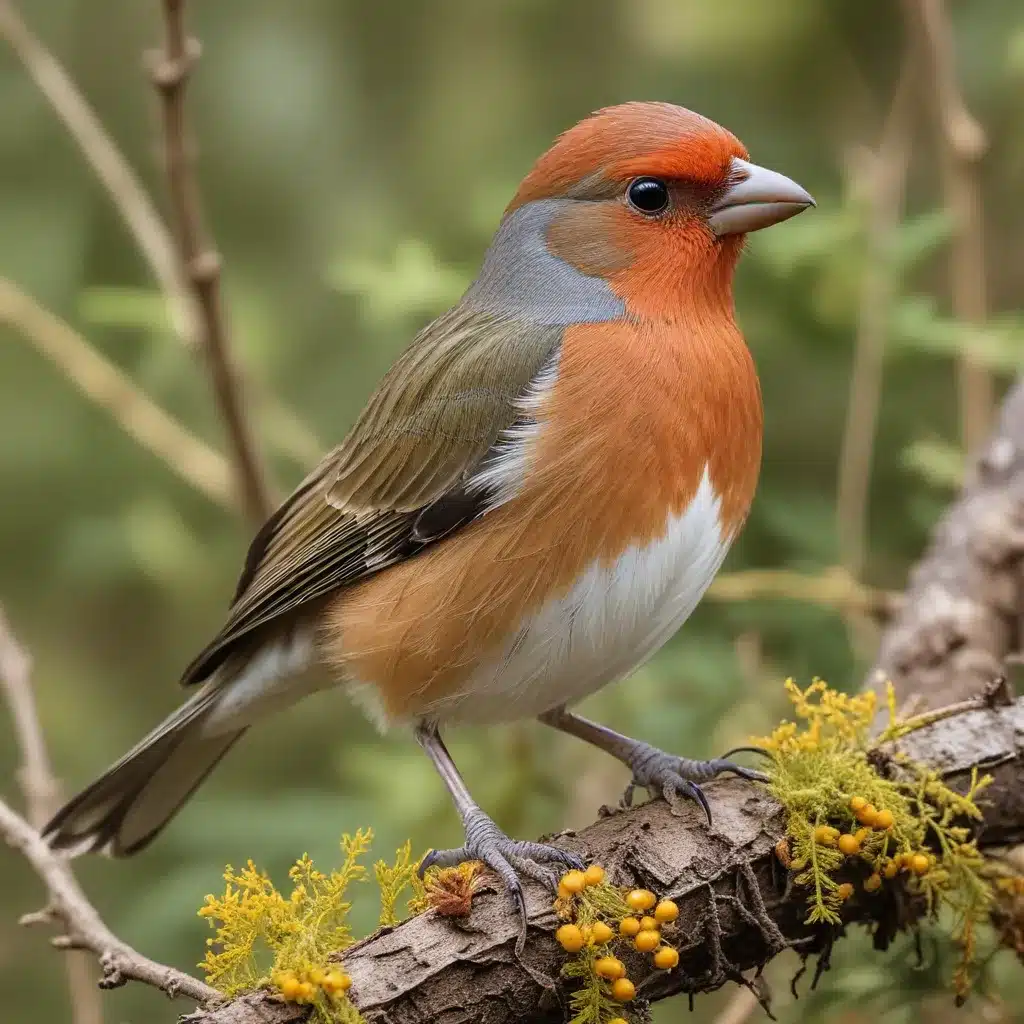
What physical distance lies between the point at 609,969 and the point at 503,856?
381mm

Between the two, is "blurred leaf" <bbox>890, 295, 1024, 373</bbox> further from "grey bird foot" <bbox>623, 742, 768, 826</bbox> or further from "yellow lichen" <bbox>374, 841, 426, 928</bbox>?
"yellow lichen" <bbox>374, 841, 426, 928</bbox>

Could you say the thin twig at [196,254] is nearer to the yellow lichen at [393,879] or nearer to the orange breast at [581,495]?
the orange breast at [581,495]

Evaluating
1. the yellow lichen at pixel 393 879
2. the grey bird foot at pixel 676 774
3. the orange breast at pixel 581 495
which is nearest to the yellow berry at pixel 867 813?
the grey bird foot at pixel 676 774

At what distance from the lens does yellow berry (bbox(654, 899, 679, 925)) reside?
2773 mm

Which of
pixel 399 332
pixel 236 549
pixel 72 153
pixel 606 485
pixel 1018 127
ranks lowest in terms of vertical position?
pixel 236 549

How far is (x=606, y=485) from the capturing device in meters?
3.19

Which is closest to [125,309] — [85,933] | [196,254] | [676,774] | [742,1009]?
[196,254]

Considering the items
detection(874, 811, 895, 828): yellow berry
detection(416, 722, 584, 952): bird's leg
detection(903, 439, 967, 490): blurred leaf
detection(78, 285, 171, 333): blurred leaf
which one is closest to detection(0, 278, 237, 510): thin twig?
detection(78, 285, 171, 333): blurred leaf

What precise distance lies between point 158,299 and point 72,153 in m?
1.98

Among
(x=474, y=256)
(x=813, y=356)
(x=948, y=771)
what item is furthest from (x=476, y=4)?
(x=948, y=771)

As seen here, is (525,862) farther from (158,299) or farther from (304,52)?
(304,52)

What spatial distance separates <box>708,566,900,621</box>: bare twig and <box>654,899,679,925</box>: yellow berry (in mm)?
1616

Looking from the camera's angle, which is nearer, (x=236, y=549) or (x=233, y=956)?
(x=233, y=956)

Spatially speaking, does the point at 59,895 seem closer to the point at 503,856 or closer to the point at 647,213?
the point at 503,856
